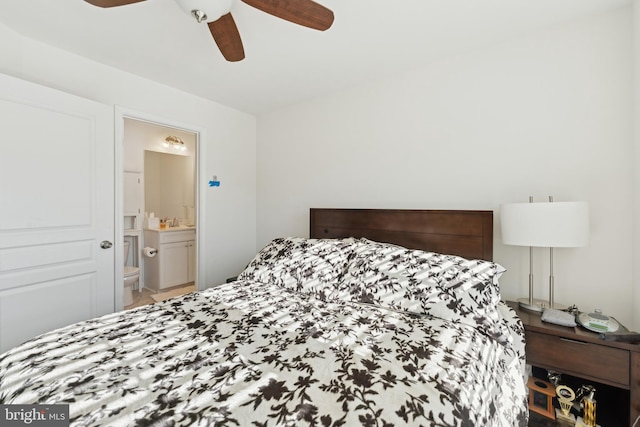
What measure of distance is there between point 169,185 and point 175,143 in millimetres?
707

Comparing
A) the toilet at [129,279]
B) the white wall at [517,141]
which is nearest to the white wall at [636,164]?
the white wall at [517,141]

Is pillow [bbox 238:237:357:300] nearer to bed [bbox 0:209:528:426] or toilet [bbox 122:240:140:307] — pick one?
bed [bbox 0:209:528:426]

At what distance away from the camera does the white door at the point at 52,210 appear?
1813 millimetres

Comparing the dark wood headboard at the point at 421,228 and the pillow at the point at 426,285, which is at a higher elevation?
the dark wood headboard at the point at 421,228

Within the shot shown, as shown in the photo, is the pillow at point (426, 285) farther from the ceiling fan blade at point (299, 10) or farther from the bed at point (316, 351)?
the ceiling fan blade at point (299, 10)

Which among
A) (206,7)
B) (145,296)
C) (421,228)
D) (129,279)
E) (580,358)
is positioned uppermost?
(206,7)

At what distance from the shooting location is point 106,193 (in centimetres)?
227

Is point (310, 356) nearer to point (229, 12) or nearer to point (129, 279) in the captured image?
point (229, 12)

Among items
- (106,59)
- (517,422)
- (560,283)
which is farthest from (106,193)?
(560,283)

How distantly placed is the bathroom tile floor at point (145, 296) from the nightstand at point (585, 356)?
3.83 meters

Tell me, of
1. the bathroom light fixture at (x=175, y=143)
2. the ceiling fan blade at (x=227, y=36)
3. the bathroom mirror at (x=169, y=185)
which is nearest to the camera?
the ceiling fan blade at (x=227, y=36)

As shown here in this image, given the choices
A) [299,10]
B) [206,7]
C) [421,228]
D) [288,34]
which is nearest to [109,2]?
[206,7]

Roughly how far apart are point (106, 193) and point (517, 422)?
9.58ft

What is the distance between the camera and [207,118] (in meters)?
3.04
